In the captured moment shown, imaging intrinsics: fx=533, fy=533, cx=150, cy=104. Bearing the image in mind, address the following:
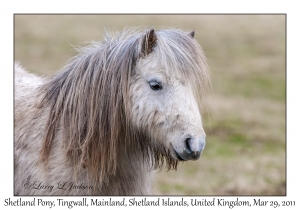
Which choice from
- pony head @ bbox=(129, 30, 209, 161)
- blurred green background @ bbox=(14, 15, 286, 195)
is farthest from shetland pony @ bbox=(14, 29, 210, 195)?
blurred green background @ bbox=(14, 15, 286, 195)

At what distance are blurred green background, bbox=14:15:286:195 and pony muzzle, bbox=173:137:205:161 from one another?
0.84m

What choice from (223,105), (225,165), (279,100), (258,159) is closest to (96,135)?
(225,165)

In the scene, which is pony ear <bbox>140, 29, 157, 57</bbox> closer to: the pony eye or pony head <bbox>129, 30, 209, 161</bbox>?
pony head <bbox>129, 30, 209, 161</bbox>

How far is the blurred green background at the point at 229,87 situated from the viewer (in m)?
10.2

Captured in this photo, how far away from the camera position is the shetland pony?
457 centimetres

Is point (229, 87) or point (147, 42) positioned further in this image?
point (229, 87)

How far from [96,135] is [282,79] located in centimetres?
1634

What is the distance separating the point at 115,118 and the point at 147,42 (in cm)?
74

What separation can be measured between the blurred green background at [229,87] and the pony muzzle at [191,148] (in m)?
0.84

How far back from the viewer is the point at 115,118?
478cm

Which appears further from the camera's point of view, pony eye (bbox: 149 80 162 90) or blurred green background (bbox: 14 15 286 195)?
blurred green background (bbox: 14 15 286 195)

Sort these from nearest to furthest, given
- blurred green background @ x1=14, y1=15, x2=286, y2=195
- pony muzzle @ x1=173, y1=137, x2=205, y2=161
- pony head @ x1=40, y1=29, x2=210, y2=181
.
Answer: pony muzzle @ x1=173, y1=137, x2=205, y2=161
pony head @ x1=40, y1=29, x2=210, y2=181
blurred green background @ x1=14, y1=15, x2=286, y2=195

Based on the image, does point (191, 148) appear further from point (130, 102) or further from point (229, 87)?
point (229, 87)

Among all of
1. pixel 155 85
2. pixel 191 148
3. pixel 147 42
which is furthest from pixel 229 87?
pixel 191 148
